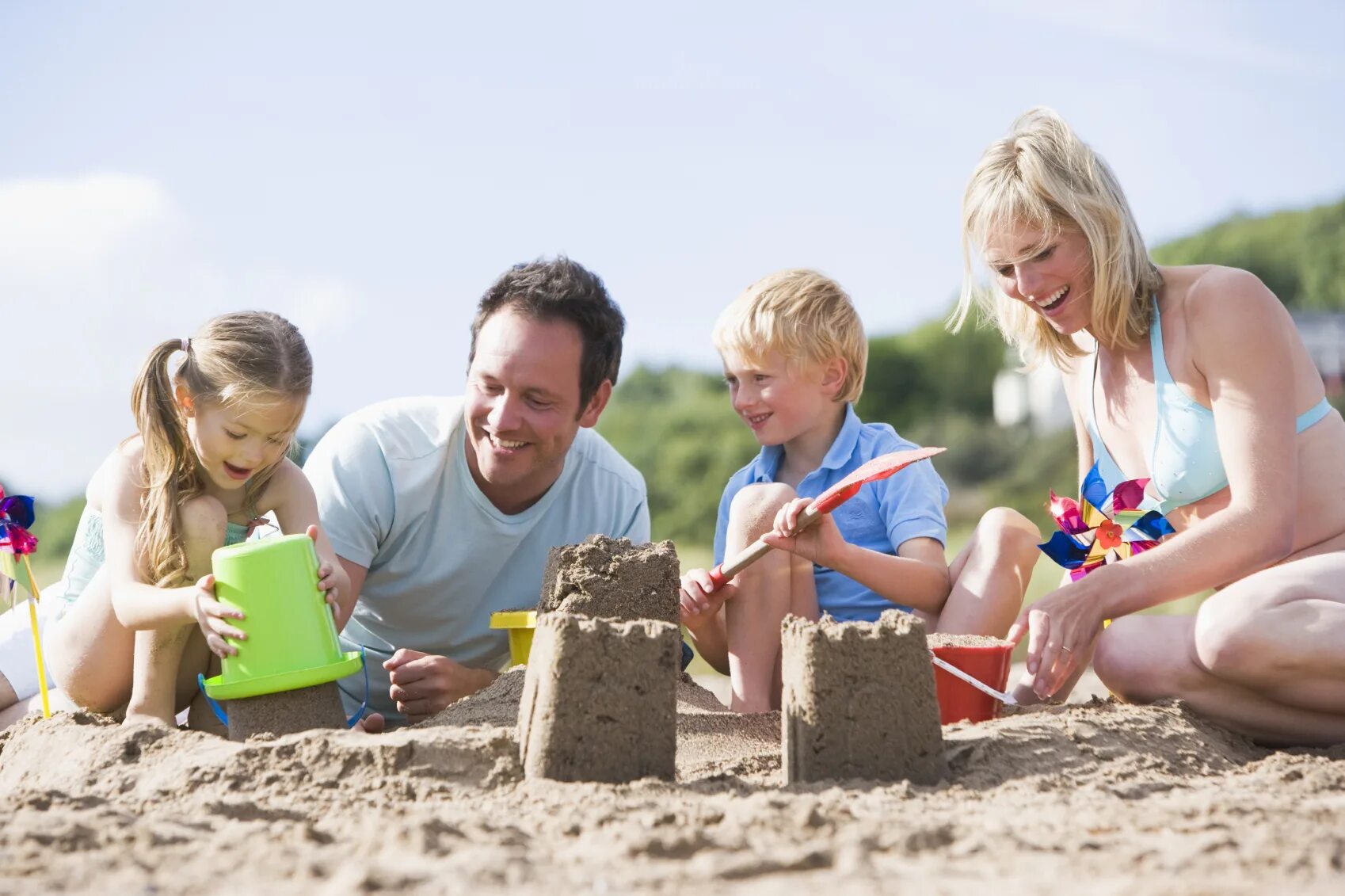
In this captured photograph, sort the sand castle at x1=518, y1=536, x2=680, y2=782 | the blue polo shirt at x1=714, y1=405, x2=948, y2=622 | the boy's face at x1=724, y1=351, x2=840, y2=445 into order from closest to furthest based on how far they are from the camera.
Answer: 1. the sand castle at x1=518, y1=536, x2=680, y2=782
2. the blue polo shirt at x1=714, y1=405, x2=948, y2=622
3. the boy's face at x1=724, y1=351, x2=840, y2=445

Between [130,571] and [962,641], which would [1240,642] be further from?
[130,571]

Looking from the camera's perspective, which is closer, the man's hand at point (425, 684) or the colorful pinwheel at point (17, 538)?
the colorful pinwheel at point (17, 538)

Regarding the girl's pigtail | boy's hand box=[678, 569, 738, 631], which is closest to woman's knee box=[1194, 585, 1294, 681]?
boy's hand box=[678, 569, 738, 631]

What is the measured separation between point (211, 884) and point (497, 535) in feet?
6.77

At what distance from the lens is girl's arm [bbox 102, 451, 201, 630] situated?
2.67 metres

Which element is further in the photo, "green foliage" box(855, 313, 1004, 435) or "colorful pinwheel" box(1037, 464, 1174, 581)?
"green foliage" box(855, 313, 1004, 435)

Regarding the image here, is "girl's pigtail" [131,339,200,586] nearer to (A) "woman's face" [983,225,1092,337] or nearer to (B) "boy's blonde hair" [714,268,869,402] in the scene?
(B) "boy's blonde hair" [714,268,869,402]

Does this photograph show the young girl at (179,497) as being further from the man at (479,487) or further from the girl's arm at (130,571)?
the man at (479,487)

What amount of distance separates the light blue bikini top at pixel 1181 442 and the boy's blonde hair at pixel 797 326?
0.99 m

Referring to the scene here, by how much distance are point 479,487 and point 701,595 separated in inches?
35.0

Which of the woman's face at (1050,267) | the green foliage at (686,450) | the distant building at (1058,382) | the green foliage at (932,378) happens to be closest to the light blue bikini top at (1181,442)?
the woman's face at (1050,267)

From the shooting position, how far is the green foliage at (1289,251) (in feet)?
91.7

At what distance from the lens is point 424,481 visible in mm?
3529

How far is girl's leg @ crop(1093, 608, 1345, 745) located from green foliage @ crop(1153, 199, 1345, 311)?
27.3 m
